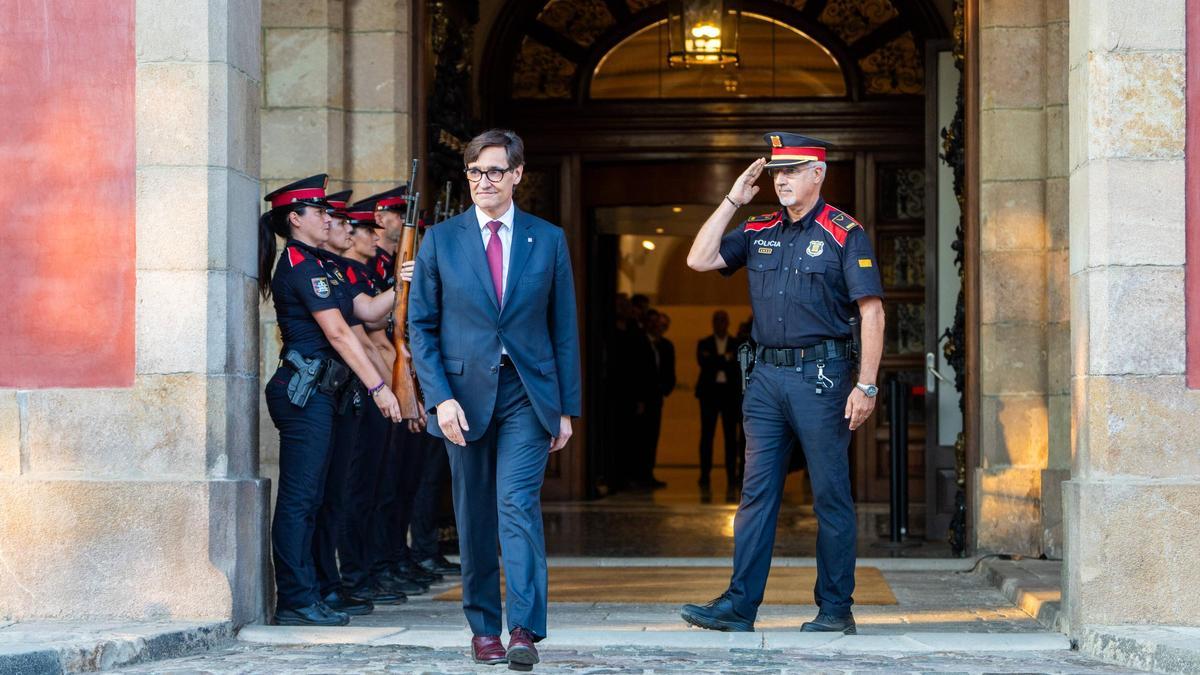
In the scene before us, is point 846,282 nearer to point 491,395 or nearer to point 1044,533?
point 491,395

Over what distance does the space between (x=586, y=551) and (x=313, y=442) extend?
10.7ft

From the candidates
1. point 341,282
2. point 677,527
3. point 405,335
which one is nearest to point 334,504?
point 405,335

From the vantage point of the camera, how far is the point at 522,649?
5.80 m

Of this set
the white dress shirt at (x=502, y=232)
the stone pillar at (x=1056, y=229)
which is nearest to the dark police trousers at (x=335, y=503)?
the white dress shirt at (x=502, y=232)

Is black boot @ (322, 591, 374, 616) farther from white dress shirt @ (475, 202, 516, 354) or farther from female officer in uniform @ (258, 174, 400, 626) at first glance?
white dress shirt @ (475, 202, 516, 354)

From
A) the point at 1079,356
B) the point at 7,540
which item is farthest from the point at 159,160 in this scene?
the point at 1079,356

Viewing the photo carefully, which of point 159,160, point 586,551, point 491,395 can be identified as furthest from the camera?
point 586,551

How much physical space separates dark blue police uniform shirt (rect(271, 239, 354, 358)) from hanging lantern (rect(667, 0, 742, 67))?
16.6 ft

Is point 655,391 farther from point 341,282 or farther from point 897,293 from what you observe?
point 341,282

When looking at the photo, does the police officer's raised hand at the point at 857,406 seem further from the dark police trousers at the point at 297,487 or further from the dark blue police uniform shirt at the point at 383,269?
the dark blue police uniform shirt at the point at 383,269

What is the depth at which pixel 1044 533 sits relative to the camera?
9.21 m

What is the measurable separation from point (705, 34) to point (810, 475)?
18.6 feet

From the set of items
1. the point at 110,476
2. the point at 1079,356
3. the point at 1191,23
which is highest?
the point at 1191,23

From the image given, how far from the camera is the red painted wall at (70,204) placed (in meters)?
7.13
